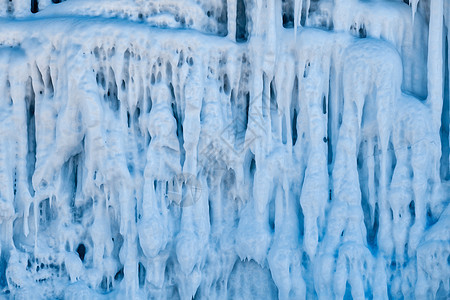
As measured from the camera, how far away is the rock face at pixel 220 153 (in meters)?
15.6

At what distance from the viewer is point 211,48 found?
1620cm

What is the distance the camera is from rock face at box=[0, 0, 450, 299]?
15.6m

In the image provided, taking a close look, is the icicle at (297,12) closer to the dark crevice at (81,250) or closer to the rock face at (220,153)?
the rock face at (220,153)

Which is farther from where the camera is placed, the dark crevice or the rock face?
the dark crevice

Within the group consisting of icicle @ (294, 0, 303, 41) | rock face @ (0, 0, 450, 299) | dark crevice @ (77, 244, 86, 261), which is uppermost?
icicle @ (294, 0, 303, 41)

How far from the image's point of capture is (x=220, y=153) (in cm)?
1625

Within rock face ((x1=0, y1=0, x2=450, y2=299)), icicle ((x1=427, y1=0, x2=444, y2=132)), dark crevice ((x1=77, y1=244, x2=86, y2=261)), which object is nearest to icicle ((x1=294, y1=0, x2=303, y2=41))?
rock face ((x1=0, y1=0, x2=450, y2=299))

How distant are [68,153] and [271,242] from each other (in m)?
3.54

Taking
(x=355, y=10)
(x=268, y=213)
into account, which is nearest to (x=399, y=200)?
(x=268, y=213)

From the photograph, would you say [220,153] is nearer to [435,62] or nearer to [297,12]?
[297,12]

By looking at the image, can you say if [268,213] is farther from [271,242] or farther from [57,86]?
[57,86]

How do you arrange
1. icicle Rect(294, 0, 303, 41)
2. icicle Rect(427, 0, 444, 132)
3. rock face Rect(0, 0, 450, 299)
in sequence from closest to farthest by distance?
rock face Rect(0, 0, 450, 299) < icicle Rect(427, 0, 444, 132) < icicle Rect(294, 0, 303, 41)

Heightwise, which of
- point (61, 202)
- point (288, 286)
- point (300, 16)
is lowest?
point (288, 286)

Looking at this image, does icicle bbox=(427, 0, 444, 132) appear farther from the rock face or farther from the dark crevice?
the dark crevice
